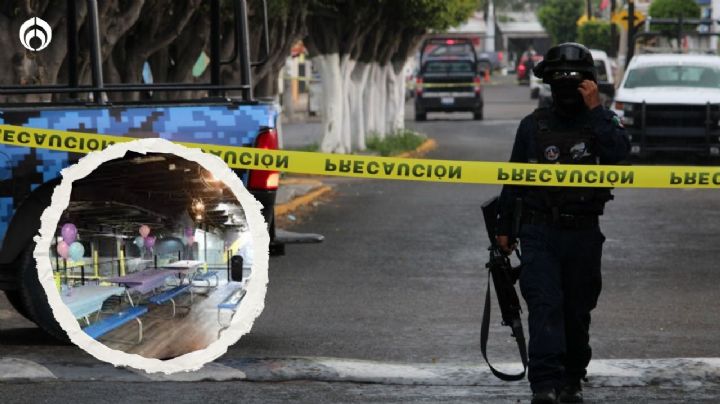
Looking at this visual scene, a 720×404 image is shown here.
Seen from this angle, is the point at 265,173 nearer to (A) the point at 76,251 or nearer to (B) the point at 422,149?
(A) the point at 76,251

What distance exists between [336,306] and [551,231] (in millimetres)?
3970

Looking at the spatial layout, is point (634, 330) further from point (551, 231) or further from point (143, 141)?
point (143, 141)

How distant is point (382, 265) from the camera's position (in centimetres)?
1394

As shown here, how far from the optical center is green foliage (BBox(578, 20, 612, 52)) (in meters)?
89.6

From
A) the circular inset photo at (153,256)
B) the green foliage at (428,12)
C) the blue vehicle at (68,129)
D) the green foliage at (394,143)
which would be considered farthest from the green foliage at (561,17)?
the circular inset photo at (153,256)

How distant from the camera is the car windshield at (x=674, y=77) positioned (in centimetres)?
2767

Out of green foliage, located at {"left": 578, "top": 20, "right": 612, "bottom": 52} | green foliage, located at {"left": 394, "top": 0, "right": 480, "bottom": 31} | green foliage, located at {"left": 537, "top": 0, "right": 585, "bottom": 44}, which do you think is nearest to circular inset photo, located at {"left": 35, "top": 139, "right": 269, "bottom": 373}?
green foliage, located at {"left": 394, "top": 0, "right": 480, "bottom": 31}

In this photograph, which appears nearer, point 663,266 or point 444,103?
point 663,266

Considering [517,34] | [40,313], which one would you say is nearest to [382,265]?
[40,313]

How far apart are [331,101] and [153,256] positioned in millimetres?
21412

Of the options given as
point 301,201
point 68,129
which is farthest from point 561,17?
point 68,129

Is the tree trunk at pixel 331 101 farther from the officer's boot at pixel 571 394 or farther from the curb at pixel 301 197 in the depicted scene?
the officer's boot at pixel 571 394

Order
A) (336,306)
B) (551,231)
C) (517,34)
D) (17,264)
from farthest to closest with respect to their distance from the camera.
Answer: (517,34)
(336,306)
(17,264)
(551,231)

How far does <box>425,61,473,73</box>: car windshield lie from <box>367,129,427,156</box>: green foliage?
14273 mm
